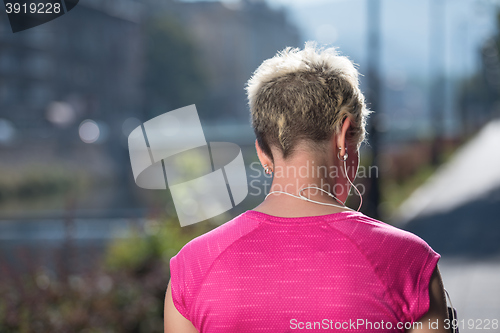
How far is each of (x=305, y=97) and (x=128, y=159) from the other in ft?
112

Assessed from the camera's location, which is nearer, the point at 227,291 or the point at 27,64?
the point at 227,291

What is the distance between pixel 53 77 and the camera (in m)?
58.8

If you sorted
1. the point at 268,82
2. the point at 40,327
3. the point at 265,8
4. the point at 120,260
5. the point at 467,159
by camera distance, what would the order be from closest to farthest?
the point at 268,82, the point at 40,327, the point at 120,260, the point at 467,159, the point at 265,8

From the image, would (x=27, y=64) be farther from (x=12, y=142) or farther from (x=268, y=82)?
(x=268, y=82)

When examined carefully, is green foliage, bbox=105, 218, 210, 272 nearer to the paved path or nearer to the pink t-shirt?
the paved path

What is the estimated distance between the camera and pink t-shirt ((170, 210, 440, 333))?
1467 millimetres

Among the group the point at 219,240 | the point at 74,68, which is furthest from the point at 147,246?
the point at 74,68

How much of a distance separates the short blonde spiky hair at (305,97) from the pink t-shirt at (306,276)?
25 centimetres

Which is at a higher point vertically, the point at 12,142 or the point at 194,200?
the point at 194,200

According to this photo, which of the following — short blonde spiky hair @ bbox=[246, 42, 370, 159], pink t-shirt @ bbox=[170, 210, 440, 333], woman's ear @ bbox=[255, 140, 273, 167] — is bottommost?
pink t-shirt @ bbox=[170, 210, 440, 333]

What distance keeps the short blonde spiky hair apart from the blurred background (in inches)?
14.9

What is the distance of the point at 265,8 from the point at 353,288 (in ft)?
216

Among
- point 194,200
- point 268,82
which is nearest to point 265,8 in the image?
point 194,200

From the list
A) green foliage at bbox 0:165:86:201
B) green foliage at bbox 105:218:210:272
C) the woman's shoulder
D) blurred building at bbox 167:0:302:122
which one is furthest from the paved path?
blurred building at bbox 167:0:302:122
